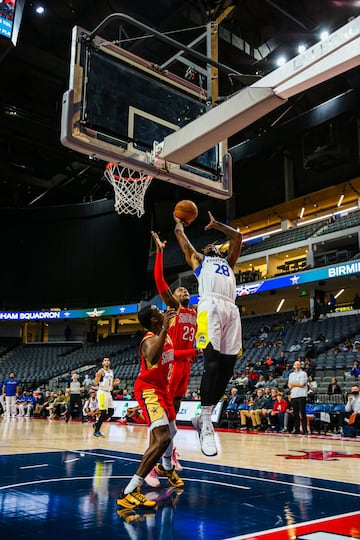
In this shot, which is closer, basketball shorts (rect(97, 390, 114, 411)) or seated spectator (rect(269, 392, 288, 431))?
basketball shorts (rect(97, 390, 114, 411))

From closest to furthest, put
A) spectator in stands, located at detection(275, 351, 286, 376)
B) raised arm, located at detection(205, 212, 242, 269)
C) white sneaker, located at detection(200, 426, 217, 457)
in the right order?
1. white sneaker, located at detection(200, 426, 217, 457)
2. raised arm, located at detection(205, 212, 242, 269)
3. spectator in stands, located at detection(275, 351, 286, 376)

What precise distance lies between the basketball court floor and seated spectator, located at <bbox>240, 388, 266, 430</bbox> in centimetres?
594

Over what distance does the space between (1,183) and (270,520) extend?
32.9 meters

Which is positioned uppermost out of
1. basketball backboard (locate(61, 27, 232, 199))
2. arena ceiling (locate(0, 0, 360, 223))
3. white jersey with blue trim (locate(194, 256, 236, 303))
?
arena ceiling (locate(0, 0, 360, 223))

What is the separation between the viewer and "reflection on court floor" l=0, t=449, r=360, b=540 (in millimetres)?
3209

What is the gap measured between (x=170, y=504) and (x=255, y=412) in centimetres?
997

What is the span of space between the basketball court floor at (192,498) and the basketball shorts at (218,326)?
1.23m

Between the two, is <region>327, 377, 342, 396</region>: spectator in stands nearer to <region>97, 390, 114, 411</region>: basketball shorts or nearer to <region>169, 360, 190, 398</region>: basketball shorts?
<region>97, 390, 114, 411</region>: basketball shorts

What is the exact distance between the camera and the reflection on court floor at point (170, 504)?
3209 millimetres

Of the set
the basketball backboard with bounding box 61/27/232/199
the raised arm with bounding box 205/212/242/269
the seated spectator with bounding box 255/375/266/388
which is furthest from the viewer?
the seated spectator with bounding box 255/375/266/388

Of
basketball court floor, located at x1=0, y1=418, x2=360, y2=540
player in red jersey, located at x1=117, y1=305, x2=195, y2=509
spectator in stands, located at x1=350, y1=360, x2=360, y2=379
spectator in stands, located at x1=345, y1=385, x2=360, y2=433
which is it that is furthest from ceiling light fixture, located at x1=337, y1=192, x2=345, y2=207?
player in red jersey, located at x1=117, y1=305, x2=195, y2=509

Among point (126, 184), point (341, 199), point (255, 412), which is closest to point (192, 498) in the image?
point (126, 184)

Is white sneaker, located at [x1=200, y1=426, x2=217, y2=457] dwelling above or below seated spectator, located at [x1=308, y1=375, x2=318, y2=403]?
below

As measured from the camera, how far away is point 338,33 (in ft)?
8.58
